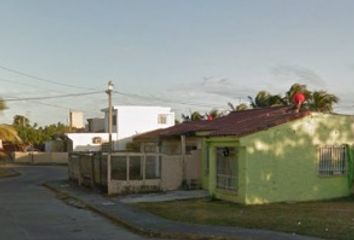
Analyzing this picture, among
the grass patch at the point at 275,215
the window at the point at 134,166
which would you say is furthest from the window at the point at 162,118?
the grass patch at the point at 275,215

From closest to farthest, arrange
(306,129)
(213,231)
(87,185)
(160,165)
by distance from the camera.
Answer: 1. (213,231)
2. (306,129)
3. (160,165)
4. (87,185)

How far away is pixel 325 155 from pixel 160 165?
784 cm

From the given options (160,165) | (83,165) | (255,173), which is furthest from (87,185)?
(255,173)

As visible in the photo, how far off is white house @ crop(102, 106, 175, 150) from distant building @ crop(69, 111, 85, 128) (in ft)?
108

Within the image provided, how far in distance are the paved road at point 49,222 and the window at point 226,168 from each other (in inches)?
215

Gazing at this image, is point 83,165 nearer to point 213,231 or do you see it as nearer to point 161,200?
point 161,200

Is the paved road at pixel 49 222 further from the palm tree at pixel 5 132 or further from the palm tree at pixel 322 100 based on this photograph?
the palm tree at pixel 322 100

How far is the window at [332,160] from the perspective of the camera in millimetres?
24266

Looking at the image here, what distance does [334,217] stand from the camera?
1753cm

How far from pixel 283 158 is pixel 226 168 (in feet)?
7.72

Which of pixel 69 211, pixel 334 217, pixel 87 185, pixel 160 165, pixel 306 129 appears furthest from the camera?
pixel 87 185

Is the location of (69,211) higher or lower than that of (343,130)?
lower

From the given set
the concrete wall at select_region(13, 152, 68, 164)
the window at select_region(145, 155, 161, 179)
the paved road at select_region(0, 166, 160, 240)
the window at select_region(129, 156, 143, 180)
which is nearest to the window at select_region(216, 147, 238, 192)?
the window at select_region(145, 155, 161, 179)

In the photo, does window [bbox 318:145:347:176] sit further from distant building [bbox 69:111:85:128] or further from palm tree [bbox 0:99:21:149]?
distant building [bbox 69:111:85:128]
